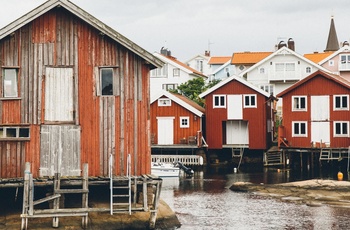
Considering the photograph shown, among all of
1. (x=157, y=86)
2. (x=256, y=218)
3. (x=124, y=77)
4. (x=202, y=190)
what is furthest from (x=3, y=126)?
(x=157, y=86)

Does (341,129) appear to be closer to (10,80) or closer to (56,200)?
(56,200)

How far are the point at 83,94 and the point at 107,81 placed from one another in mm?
1033

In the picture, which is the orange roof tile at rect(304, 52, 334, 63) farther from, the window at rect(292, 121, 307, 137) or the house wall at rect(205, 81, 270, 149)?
the window at rect(292, 121, 307, 137)

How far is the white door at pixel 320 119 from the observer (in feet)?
184

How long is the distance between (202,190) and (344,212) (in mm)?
11422

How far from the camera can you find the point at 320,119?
185 feet

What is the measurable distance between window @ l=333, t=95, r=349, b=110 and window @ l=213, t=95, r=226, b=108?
10193mm

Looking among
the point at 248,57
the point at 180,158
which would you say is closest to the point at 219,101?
the point at 180,158

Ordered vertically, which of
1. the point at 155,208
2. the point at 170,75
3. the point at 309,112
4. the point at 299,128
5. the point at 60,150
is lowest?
the point at 155,208

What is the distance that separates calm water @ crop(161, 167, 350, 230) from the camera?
92.4ft

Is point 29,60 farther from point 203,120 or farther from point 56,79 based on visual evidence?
point 203,120

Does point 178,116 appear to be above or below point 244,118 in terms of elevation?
above

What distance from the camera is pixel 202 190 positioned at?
41.0 meters

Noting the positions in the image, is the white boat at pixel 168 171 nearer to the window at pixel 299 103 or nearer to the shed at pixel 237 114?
the shed at pixel 237 114
